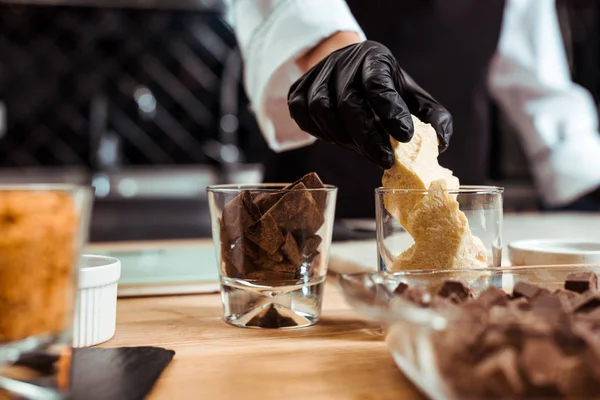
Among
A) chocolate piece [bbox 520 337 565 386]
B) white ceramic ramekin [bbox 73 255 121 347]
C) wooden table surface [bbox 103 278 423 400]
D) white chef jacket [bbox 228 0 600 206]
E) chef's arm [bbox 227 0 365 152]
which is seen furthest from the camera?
white chef jacket [bbox 228 0 600 206]

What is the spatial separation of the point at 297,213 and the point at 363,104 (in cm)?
15

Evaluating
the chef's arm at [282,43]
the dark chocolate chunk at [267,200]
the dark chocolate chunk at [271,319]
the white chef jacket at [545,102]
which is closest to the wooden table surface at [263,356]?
the dark chocolate chunk at [271,319]

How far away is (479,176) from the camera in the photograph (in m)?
1.72

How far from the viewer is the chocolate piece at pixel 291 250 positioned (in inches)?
23.5

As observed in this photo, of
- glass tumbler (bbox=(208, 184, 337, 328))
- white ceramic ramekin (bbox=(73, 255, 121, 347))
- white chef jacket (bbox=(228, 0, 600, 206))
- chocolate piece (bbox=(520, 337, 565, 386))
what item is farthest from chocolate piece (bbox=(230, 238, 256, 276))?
white chef jacket (bbox=(228, 0, 600, 206))

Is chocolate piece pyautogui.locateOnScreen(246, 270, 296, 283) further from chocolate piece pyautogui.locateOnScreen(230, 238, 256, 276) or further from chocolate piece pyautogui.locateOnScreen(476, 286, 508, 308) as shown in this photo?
chocolate piece pyautogui.locateOnScreen(476, 286, 508, 308)

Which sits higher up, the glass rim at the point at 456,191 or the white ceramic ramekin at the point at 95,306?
the glass rim at the point at 456,191

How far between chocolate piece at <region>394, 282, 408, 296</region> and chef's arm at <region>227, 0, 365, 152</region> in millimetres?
632

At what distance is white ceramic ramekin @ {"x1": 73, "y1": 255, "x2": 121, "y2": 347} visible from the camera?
0.54 meters

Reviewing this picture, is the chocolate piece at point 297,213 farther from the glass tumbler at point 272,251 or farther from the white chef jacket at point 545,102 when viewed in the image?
the white chef jacket at point 545,102

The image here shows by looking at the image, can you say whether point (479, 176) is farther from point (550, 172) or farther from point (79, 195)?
point (79, 195)

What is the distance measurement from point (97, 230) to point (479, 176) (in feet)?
4.49

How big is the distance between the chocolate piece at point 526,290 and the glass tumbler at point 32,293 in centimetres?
32

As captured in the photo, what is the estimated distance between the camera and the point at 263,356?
1.69ft
